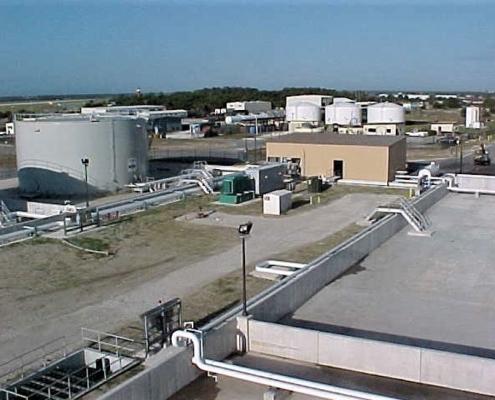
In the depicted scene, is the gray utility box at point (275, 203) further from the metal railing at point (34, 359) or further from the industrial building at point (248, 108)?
the industrial building at point (248, 108)

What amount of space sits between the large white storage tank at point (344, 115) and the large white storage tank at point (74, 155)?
50685 mm

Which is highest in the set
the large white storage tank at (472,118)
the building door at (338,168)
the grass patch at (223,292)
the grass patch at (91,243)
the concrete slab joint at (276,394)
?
the large white storage tank at (472,118)

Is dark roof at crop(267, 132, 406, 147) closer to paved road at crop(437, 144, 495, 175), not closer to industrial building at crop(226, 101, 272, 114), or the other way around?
paved road at crop(437, 144, 495, 175)

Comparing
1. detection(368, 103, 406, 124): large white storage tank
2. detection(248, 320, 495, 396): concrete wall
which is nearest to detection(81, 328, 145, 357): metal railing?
detection(248, 320, 495, 396): concrete wall

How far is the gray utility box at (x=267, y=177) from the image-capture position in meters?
36.5

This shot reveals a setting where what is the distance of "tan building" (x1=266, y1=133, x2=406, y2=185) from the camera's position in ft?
132

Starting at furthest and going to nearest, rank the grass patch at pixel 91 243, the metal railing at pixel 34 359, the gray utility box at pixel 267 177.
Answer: the gray utility box at pixel 267 177, the grass patch at pixel 91 243, the metal railing at pixel 34 359

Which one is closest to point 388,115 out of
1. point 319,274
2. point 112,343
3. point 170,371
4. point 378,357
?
point 319,274

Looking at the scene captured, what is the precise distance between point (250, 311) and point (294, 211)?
16.8 m

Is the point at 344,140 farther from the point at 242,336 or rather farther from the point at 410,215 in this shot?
the point at 242,336

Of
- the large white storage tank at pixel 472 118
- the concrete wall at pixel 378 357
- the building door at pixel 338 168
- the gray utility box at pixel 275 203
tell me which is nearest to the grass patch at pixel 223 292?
the concrete wall at pixel 378 357

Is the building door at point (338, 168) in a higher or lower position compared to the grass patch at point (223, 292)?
higher

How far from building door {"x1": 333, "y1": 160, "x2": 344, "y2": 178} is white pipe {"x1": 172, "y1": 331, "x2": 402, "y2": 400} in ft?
95.4

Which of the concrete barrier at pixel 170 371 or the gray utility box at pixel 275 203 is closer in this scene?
the concrete barrier at pixel 170 371
